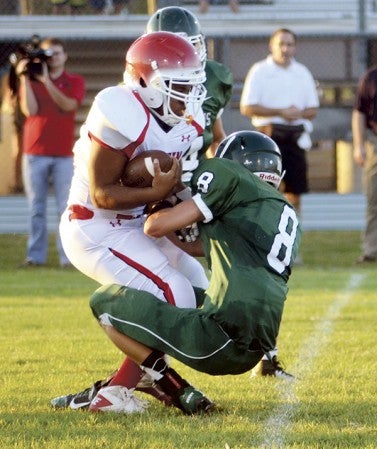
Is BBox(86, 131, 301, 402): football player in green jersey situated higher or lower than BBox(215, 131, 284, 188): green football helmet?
lower

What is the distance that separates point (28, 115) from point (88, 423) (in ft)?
20.8

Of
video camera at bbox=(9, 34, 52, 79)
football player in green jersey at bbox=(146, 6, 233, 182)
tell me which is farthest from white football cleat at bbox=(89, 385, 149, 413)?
video camera at bbox=(9, 34, 52, 79)

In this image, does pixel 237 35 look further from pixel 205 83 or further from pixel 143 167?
pixel 143 167

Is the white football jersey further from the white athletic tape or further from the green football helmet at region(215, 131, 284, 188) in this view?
the green football helmet at region(215, 131, 284, 188)

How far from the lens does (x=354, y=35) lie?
12.8 m

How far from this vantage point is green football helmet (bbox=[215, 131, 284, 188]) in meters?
4.75

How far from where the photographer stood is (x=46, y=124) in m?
10.4

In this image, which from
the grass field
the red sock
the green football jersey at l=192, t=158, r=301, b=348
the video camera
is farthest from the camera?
the video camera

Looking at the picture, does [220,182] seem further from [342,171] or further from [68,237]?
[342,171]

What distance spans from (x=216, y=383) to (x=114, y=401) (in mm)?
846

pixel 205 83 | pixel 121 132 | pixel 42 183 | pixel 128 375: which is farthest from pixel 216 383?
pixel 42 183

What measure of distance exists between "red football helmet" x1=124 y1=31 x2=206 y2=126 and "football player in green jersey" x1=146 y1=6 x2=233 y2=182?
61 centimetres

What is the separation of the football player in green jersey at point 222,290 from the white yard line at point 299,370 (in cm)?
26

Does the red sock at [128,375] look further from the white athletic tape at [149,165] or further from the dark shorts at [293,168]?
the dark shorts at [293,168]
